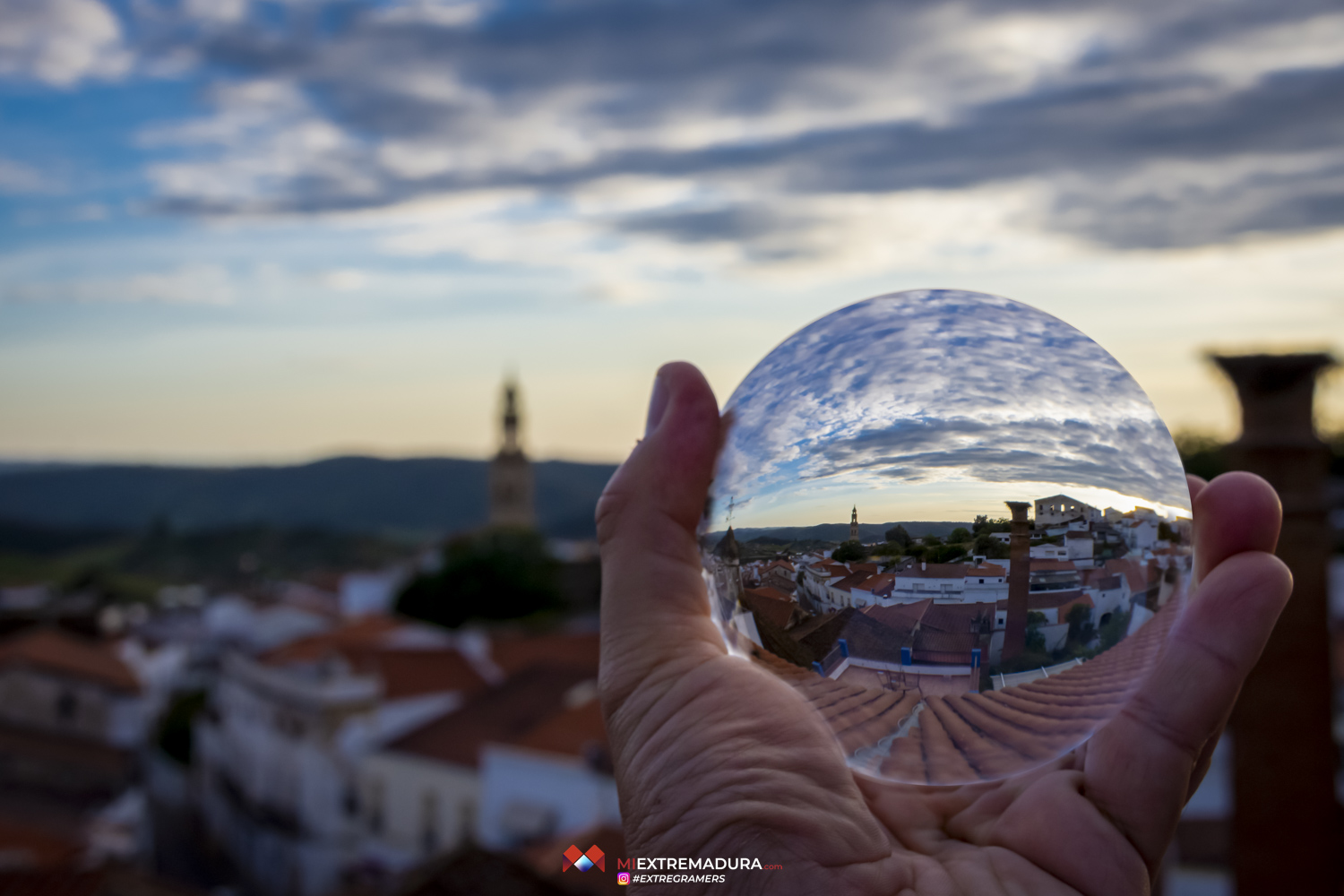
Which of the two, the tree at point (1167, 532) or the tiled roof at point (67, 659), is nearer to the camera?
the tree at point (1167, 532)

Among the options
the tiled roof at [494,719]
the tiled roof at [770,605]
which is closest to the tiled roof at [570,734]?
the tiled roof at [494,719]

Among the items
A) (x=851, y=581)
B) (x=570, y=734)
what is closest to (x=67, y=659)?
(x=570, y=734)

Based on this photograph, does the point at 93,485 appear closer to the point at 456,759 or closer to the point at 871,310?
the point at 456,759

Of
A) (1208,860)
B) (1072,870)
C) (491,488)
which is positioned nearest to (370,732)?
(1208,860)

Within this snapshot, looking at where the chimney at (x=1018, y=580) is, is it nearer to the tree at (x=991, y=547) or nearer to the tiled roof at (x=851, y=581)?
the tree at (x=991, y=547)

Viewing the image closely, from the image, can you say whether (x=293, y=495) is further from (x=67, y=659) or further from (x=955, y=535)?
(x=955, y=535)
